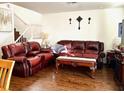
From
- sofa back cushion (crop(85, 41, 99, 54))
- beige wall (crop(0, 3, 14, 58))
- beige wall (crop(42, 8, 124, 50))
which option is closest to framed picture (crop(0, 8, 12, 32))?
beige wall (crop(0, 3, 14, 58))

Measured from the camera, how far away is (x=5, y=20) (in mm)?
5188

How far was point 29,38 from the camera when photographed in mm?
6203

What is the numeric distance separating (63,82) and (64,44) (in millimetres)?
2667

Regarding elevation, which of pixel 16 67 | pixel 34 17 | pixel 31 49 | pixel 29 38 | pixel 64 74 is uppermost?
pixel 34 17

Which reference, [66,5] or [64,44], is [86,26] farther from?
[66,5]

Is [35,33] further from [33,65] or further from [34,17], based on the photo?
[33,65]

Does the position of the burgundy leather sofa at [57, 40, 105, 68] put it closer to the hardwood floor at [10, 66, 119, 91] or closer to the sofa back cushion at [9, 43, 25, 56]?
the hardwood floor at [10, 66, 119, 91]

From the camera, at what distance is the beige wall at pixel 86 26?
6.04 meters

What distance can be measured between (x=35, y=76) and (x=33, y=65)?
32 centimetres

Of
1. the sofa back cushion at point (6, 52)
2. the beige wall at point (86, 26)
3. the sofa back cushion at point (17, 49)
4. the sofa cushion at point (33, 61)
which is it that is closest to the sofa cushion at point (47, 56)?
the sofa cushion at point (33, 61)

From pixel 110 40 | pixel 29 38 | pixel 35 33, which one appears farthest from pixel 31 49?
pixel 110 40

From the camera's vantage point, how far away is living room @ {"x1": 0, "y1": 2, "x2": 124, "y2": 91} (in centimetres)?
405

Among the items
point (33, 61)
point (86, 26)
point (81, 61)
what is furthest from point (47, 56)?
point (86, 26)

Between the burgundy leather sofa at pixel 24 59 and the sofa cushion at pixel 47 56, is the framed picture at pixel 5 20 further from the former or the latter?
the sofa cushion at pixel 47 56
